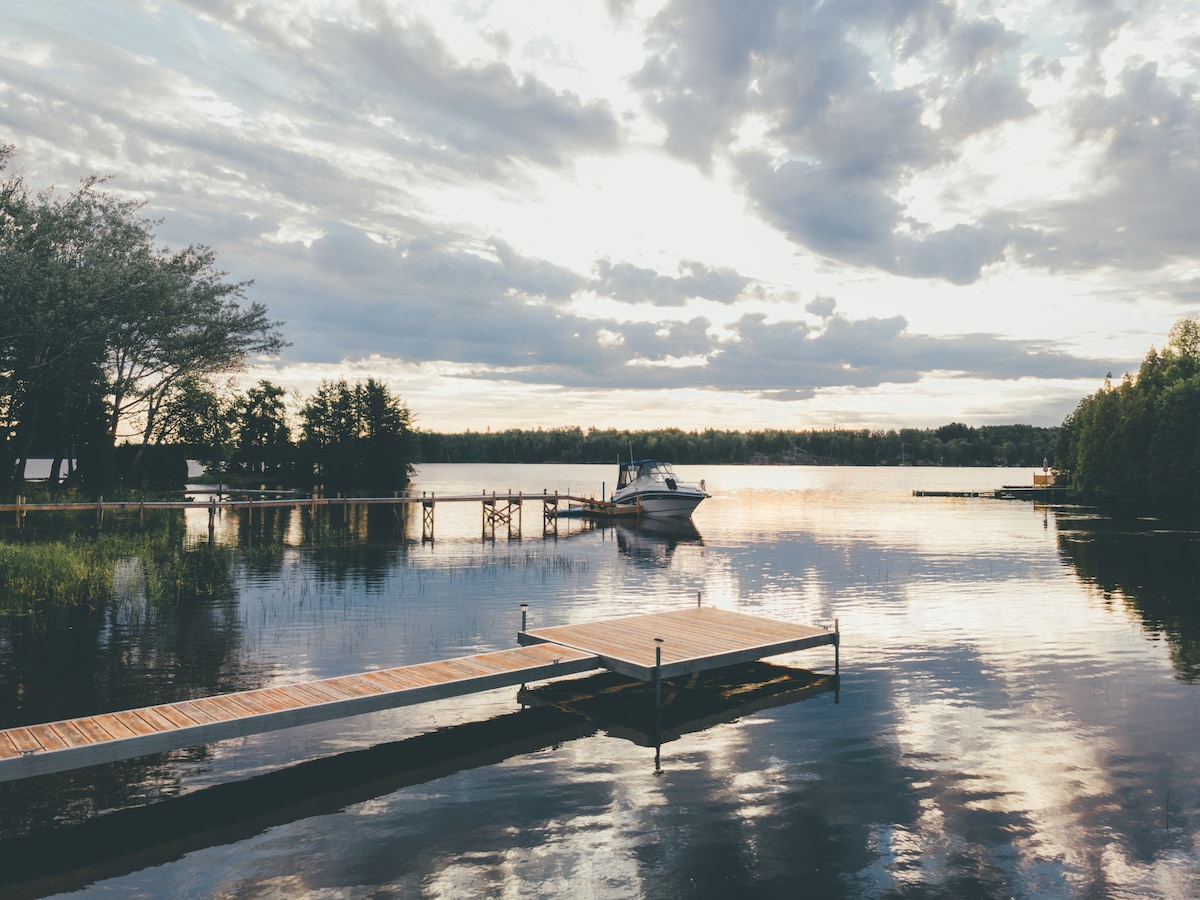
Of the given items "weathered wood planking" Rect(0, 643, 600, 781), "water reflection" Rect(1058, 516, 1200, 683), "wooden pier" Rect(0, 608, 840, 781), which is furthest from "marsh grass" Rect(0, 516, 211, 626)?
"water reflection" Rect(1058, 516, 1200, 683)

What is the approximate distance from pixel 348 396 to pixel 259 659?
318ft

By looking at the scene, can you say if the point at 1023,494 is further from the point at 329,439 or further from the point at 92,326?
the point at 92,326

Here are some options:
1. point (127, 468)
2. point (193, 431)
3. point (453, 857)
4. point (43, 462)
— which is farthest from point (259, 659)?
point (43, 462)

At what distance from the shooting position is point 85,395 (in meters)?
44.6

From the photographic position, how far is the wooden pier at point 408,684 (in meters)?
10.7

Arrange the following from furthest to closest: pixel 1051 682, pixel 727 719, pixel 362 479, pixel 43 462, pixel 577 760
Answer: pixel 43 462 < pixel 362 479 < pixel 1051 682 < pixel 727 719 < pixel 577 760

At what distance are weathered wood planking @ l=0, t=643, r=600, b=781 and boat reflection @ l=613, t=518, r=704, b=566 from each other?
24.9 meters

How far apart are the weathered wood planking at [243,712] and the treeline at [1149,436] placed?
8388 cm

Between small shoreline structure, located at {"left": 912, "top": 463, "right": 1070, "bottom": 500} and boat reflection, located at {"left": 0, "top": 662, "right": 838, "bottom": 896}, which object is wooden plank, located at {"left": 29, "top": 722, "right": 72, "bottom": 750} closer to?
boat reflection, located at {"left": 0, "top": 662, "right": 838, "bottom": 896}

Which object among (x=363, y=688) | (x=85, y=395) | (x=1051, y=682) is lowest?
(x=1051, y=682)

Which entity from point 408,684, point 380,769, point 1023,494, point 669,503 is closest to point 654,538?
point 669,503

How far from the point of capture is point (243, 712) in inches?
473

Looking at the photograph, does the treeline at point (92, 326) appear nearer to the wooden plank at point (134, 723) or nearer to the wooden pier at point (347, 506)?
the wooden pier at point (347, 506)

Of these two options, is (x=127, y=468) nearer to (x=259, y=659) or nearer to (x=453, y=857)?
(x=259, y=659)
